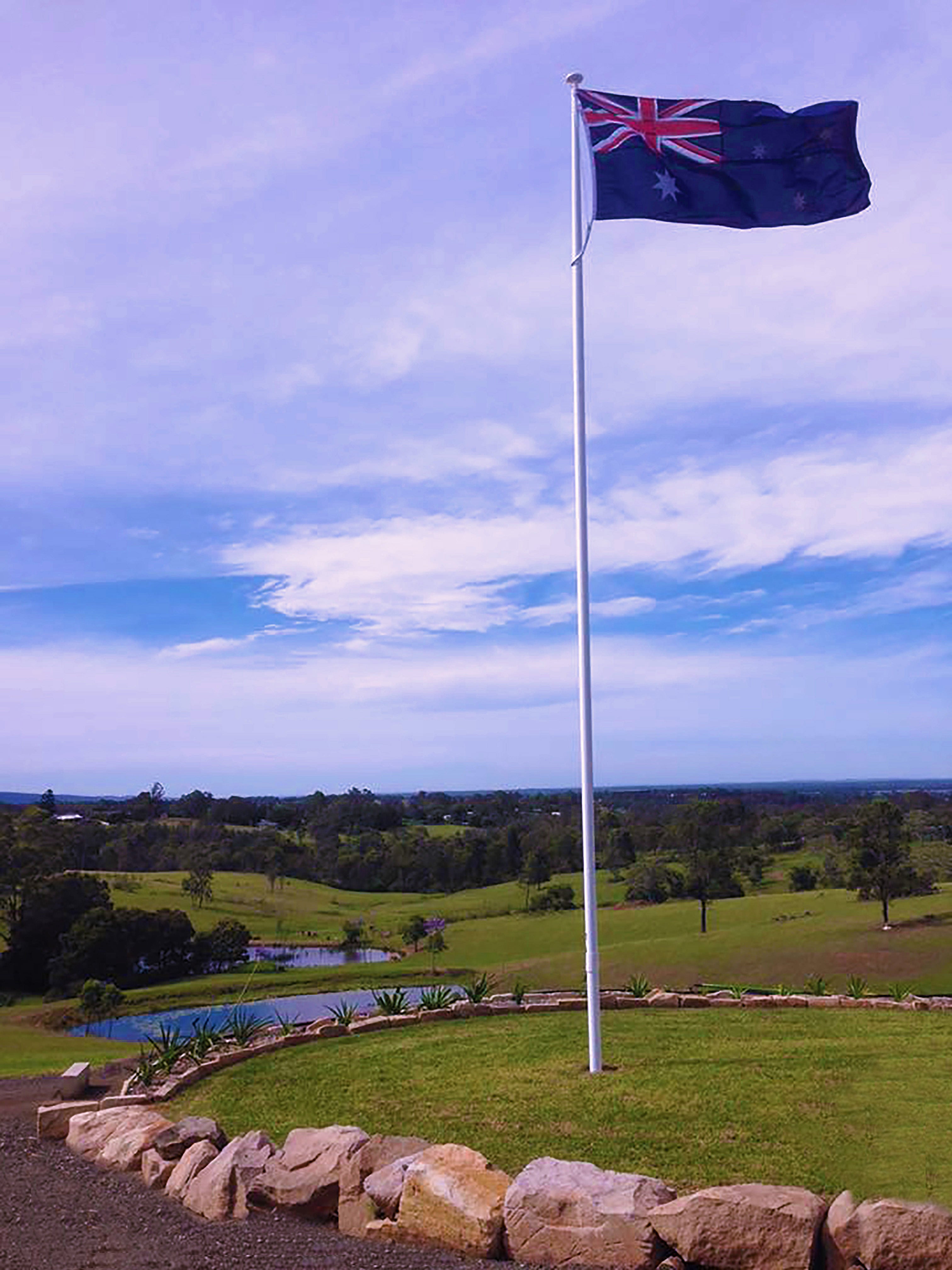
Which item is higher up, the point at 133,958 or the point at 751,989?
the point at 751,989

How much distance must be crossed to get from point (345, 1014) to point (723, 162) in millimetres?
11244

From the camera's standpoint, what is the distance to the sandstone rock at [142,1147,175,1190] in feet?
25.0

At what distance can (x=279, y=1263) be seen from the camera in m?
6.05

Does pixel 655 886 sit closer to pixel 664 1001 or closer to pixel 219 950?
pixel 219 950

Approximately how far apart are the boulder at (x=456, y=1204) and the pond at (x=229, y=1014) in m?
7.74

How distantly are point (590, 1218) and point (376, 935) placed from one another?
4223cm

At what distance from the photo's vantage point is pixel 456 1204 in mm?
6242

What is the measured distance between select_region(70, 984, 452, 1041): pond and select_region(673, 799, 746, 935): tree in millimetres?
18274

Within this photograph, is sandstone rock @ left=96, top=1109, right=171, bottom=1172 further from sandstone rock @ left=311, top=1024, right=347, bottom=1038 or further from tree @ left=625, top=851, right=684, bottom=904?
tree @ left=625, top=851, right=684, bottom=904

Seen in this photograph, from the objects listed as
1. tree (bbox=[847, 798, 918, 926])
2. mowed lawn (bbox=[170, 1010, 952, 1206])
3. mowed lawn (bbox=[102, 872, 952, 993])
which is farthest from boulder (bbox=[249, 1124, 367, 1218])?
tree (bbox=[847, 798, 918, 926])

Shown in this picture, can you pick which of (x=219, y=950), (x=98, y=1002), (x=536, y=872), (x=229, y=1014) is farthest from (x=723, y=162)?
(x=536, y=872)

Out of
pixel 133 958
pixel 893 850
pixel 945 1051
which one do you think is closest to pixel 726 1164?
pixel 945 1051

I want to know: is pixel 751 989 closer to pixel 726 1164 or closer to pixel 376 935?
pixel 726 1164

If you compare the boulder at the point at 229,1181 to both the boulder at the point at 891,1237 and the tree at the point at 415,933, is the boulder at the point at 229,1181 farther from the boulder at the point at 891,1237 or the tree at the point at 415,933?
the tree at the point at 415,933
